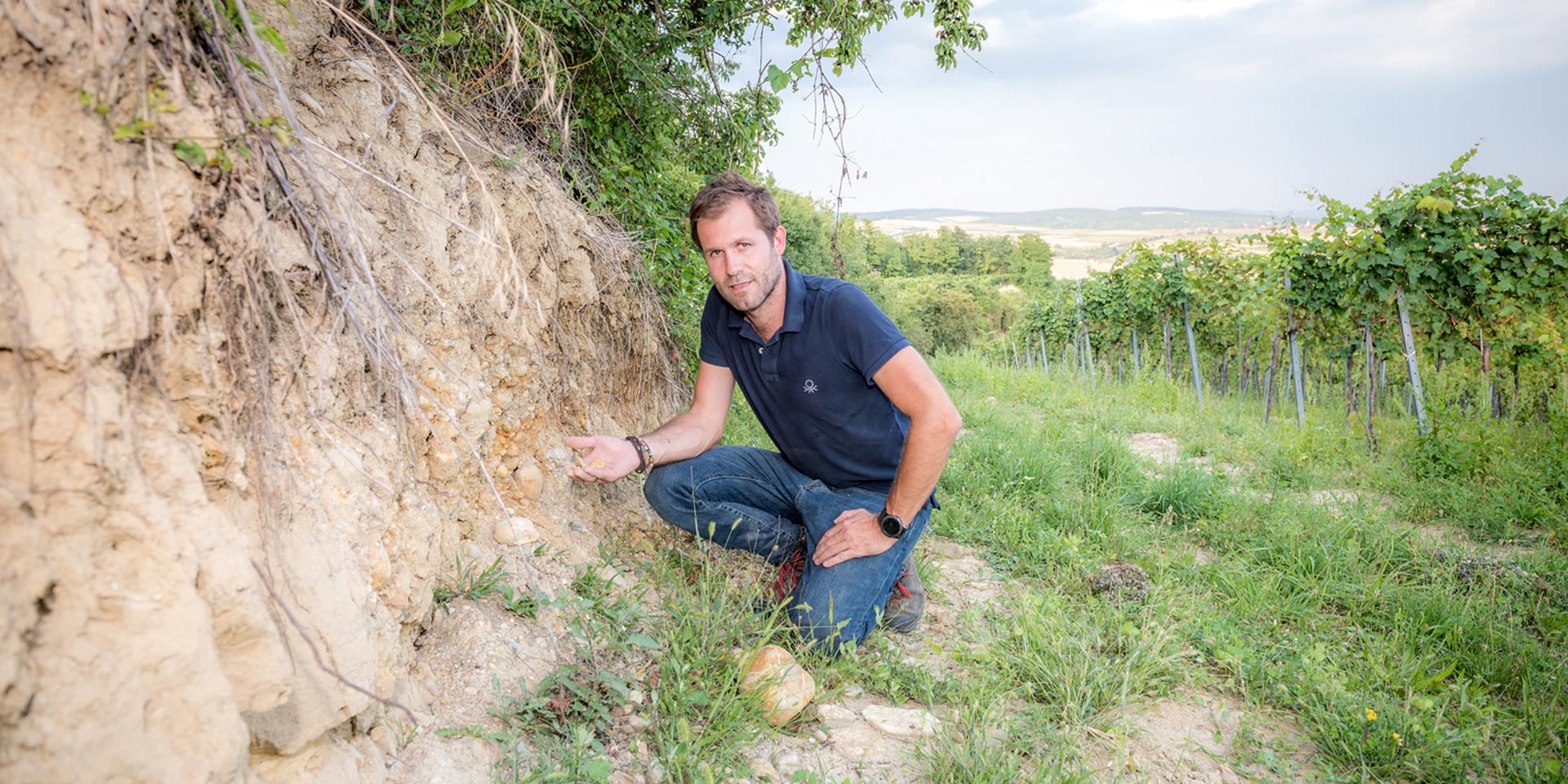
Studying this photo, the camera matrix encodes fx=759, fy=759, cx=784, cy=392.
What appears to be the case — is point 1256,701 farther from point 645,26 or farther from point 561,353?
point 645,26

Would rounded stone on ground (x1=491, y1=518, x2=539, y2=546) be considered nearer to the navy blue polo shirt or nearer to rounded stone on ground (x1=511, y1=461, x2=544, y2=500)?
rounded stone on ground (x1=511, y1=461, x2=544, y2=500)

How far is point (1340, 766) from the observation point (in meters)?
2.23

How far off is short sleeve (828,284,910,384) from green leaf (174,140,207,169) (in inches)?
75.0

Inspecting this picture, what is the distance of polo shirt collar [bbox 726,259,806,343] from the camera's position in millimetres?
2900


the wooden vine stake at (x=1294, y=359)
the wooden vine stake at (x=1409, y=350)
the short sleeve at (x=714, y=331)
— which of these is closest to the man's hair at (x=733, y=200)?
the short sleeve at (x=714, y=331)

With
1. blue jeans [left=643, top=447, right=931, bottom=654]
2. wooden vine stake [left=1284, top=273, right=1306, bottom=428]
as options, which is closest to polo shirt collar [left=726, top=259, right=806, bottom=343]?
blue jeans [left=643, top=447, right=931, bottom=654]

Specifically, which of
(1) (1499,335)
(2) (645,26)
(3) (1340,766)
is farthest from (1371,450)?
(2) (645,26)

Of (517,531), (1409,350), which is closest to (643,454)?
(517,531)

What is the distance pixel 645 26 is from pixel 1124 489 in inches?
143

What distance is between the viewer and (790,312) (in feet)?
9.52

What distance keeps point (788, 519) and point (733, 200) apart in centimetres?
135

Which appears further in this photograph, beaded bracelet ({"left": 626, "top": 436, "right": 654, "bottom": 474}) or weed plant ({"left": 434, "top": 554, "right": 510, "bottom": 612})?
beaded bracelet ({"left": 626, "top": 436, "right": 654, "bottom": 474})

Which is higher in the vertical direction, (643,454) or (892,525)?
(643,454)

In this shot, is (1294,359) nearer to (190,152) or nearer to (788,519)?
(788,519)
